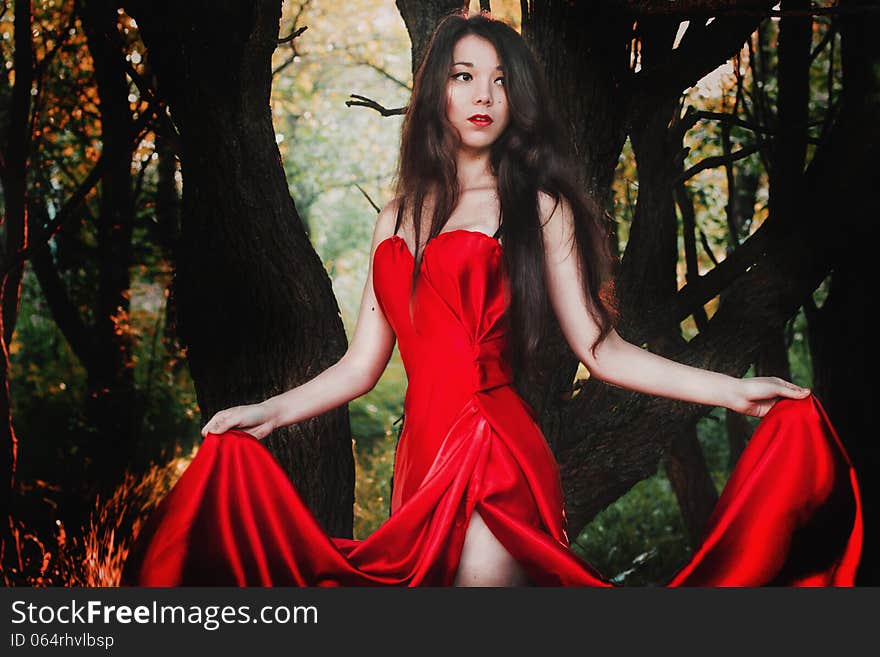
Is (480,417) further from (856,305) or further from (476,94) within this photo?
(856,305)

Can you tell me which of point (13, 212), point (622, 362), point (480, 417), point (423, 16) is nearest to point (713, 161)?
point (423, 16)

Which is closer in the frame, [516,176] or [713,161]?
[516,176]

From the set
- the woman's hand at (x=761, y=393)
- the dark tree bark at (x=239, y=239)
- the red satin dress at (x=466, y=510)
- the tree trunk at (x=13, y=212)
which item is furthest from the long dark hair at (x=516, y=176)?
the tree trunk at (x=13, y=212)

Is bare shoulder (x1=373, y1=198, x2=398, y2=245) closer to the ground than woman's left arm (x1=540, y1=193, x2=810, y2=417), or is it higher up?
higher up

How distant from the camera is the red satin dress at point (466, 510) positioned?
2.50 meters

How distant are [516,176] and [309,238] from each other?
1.28m

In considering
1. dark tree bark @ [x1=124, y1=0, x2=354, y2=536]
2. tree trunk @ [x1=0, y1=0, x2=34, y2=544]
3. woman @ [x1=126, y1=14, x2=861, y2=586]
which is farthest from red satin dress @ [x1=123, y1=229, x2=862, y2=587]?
tree trunk @ [x1=0, y1=0, x2=34, y2=544]

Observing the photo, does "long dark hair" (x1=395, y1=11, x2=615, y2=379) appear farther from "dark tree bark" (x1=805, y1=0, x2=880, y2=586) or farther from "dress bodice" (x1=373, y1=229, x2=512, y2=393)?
"dark tree bark" (x1=805, y1=0, x2=880, y2=586)

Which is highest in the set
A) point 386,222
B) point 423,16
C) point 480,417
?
point 423,16

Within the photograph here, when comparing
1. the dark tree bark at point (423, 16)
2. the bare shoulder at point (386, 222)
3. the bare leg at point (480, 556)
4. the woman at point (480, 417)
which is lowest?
the bare leg at point (480, 556)

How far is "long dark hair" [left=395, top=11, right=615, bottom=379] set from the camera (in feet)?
8.93

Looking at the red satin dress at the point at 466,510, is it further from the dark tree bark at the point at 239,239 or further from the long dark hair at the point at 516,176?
the dark tree bark at the point at 239,239

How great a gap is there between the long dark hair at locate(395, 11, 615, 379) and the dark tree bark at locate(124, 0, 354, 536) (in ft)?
2.51

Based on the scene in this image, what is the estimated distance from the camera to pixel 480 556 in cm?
250
